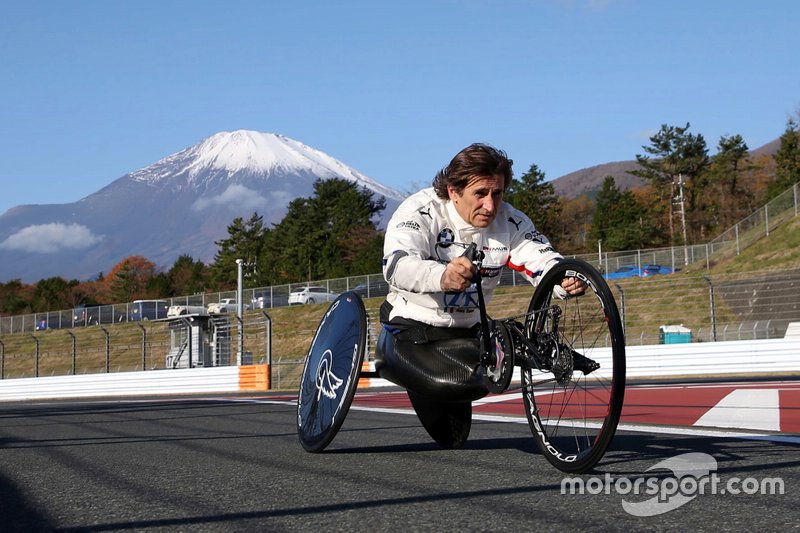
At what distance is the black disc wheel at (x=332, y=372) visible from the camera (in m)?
5.08

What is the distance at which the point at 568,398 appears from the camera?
4.77m

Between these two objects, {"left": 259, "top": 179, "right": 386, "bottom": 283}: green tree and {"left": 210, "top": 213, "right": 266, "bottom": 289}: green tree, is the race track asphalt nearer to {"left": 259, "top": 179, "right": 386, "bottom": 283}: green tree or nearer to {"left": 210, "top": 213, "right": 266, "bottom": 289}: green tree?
{"left": 259, "top": 179, "right": 386, "bottom": 283}: green tree

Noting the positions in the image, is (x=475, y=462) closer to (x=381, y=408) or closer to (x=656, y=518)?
(x=656, y=518)

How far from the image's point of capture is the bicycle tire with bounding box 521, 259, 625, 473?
369 centimetres

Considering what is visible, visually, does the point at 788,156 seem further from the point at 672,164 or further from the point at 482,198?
the point at 482,198

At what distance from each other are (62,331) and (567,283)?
220 ft

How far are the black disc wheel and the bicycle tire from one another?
101cm

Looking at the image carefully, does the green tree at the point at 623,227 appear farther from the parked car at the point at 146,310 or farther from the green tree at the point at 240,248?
the green tree at the point at 240,248

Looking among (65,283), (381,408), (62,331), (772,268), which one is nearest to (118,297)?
(65,283)

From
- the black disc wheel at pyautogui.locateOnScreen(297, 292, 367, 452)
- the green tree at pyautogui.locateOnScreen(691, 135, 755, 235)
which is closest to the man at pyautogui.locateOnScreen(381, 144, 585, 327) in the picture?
the black disc wheel at pyautogui.locateOnScreen(297, 292, 367, 452)

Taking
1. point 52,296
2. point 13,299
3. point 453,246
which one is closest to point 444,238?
point 453,246

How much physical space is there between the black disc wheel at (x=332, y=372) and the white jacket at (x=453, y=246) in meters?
0.34

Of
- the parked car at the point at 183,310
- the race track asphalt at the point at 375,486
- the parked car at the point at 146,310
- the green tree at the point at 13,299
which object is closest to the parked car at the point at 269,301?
the parked car at the point at 183,310

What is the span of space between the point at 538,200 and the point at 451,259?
85.3 meters
